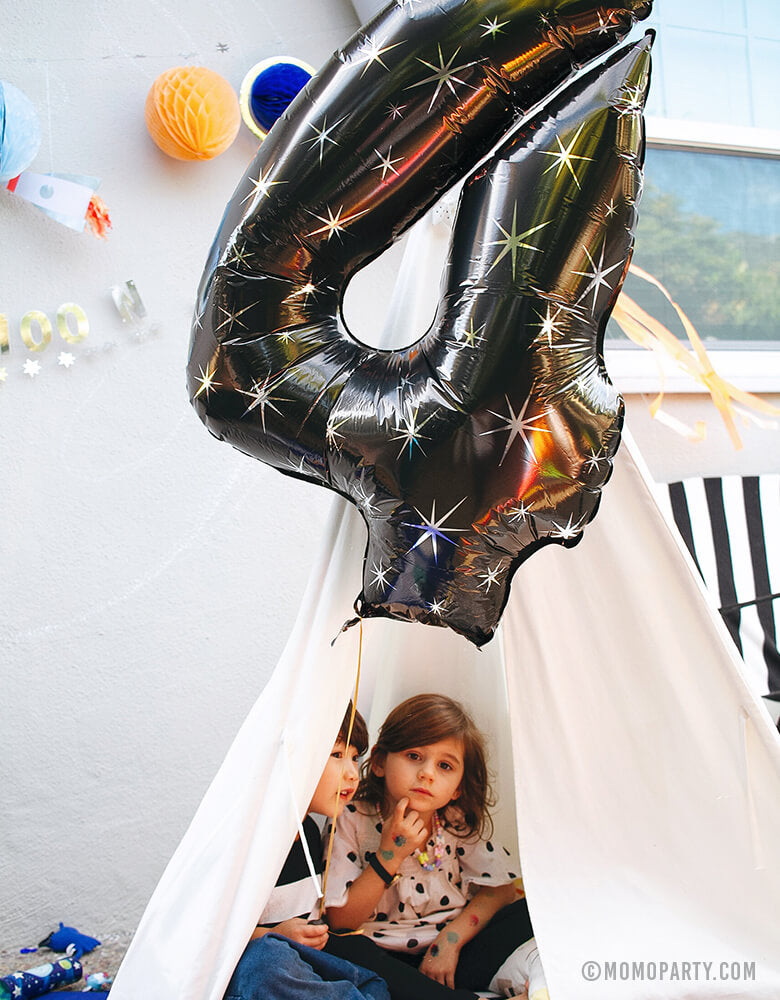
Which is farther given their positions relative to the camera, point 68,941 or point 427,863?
point 68,941

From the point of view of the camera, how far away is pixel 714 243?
2.19 meters

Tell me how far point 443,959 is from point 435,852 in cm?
15

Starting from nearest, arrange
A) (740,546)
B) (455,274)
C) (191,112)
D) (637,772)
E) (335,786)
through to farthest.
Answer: (455,274) → (637,772) → (335,786) → (191,112) → (740,546)

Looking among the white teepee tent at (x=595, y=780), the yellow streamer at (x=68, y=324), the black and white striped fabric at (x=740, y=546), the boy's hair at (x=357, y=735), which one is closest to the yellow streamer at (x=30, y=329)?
the yellow streamer at (x=68, y=324)

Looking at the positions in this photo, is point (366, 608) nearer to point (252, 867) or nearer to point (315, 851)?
point (252, 867)

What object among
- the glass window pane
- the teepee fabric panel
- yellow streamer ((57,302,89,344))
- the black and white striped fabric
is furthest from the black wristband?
the glass window pane

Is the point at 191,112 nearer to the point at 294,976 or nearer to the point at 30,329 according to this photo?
the point at 30,329

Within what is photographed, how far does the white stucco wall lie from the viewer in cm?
152

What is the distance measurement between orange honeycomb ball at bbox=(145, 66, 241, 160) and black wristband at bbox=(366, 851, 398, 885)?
1239 millimetres

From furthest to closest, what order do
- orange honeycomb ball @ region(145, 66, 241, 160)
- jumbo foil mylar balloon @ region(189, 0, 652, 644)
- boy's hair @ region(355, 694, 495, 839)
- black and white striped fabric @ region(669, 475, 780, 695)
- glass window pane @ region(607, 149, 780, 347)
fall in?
glass window pane @ region(607, 149, 780, 347) → black and white striped fabric @ region(669, 475, 780, 695) → orange honeycomb ball @ region(145, 66, 241, 160) → boy's hair @ region(355, 694, 495, 839) → jumbo foil mylar balloon @ region(189, 0, 652, 644)

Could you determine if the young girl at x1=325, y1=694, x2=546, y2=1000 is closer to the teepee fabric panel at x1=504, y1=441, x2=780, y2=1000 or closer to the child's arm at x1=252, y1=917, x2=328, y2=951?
the child's arm at x1=252, y1=917, x2=328, y2=951

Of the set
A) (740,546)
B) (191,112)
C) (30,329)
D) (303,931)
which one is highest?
(191,112)

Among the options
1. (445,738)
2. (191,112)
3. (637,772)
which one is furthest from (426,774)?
(191,112)

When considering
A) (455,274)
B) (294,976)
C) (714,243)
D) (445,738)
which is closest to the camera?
(455,274)
